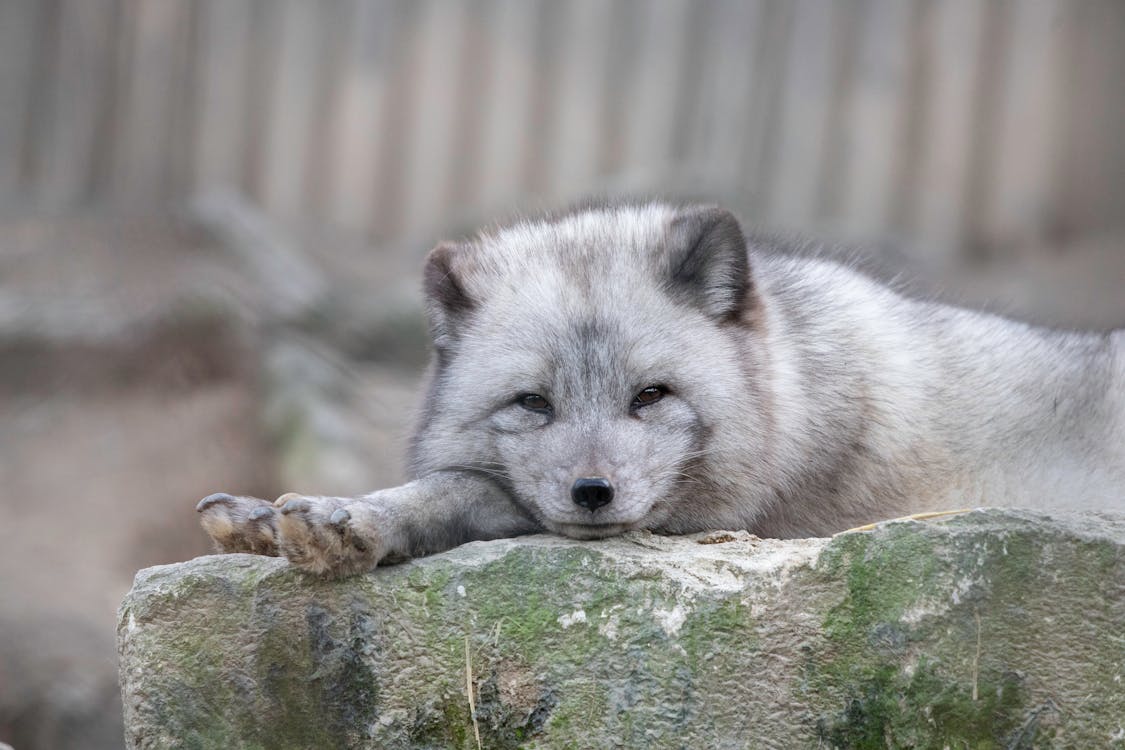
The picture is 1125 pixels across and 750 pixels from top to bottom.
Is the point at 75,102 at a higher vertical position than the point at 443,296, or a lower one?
higher

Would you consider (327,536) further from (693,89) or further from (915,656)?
(693,89)

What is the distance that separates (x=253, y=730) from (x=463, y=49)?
7612 mm

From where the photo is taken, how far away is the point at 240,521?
364cm

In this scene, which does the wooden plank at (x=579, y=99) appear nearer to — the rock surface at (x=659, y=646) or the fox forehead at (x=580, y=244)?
the fox forehead at (x=580, y=244)

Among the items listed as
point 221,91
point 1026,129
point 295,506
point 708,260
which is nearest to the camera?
point 295,506

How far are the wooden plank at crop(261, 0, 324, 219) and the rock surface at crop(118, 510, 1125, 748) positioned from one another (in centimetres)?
724

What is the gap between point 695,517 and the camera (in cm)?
414

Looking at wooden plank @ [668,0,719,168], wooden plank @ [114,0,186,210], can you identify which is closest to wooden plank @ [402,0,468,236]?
wooden plank @ [668,0,719,168]

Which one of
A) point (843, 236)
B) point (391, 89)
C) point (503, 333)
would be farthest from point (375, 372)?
point (503, 333)

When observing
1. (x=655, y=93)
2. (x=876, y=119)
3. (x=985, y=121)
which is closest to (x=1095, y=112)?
(x=985, y=121)

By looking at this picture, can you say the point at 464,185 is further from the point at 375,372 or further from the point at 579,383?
the point at 579,383

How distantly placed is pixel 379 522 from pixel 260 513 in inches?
13.0

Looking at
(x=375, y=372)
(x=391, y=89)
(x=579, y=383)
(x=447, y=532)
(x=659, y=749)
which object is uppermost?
(x=391, y=89)

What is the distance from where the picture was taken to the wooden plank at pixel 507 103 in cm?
1018
